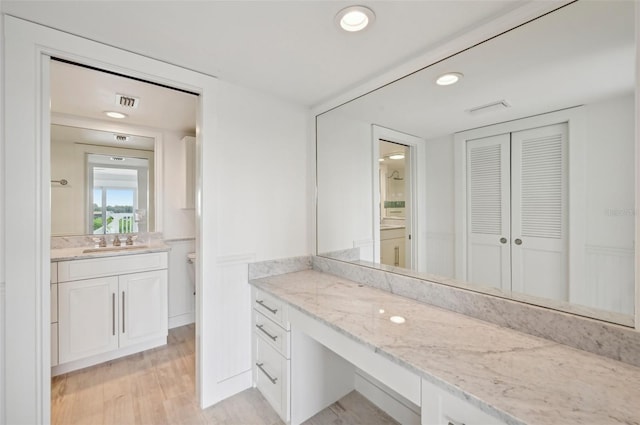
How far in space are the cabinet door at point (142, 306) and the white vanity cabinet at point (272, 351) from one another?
115 cm

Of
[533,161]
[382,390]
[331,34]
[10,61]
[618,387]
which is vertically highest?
[331,34]

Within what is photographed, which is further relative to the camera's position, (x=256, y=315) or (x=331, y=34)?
(x=256, y=315)

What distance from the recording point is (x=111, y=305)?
7.47 feet

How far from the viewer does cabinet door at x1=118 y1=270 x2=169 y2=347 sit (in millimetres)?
2340

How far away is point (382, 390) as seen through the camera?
70.2 inches

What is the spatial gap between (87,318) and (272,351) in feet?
5.36

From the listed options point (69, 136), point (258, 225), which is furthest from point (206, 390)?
point (69, 136)

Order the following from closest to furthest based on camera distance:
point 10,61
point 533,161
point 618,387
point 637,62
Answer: point 618,387, point 637,62, point 10,61, point 533,161

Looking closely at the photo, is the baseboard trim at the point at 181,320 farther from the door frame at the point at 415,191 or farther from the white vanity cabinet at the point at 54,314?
the door frame at the point at 415,191

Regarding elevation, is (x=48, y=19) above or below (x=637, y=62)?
above

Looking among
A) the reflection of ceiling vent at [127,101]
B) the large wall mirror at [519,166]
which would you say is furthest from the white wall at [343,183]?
the reflection of ceiling vent at [127,101]

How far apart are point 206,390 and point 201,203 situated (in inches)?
48.4

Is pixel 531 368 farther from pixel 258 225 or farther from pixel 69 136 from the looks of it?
pixel 69 136

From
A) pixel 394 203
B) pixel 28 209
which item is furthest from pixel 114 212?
pixel 394 203
